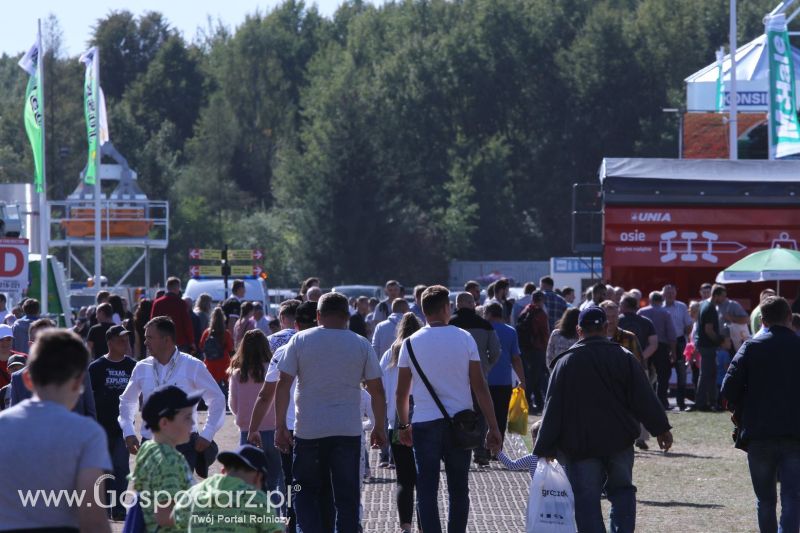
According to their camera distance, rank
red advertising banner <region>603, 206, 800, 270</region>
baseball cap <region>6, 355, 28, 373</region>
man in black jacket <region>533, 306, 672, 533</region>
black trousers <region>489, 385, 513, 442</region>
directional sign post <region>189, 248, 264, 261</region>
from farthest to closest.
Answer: directional sign post <region>189, 248, 264, 261</region> < red advertising banner <region>603, 206, 800, 270</region> < black trousers <region>489, 385, 513, 442</region> < baseball cap <region>6, 355, 28, 373</region> < man in black jacket <region>533, 306, 672, 533</region>

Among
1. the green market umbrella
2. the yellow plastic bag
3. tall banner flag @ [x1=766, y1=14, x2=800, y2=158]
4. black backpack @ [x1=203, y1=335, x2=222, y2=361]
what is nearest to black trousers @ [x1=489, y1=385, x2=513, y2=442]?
the yellow plastic bag

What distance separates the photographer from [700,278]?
2317 cm

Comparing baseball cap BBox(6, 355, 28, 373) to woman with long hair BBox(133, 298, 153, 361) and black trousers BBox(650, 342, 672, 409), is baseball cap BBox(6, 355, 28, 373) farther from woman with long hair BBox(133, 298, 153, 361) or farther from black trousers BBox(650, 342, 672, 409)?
black trousers BBox(650, 342, 672, 409)

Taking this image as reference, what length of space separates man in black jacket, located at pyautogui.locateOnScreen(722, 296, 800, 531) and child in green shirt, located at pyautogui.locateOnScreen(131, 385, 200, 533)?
3968 millimetres

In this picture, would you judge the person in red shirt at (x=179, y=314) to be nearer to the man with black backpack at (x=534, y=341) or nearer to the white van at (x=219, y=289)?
the man with black backpack at (x=534, y=341)

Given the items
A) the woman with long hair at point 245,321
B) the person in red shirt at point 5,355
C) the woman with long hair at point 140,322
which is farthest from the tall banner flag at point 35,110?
the person in red shirt at point 5,355

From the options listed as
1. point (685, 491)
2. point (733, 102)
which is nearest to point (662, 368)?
point (685, 491)

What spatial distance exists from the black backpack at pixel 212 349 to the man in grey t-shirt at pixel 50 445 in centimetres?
1343

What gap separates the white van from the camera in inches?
1103

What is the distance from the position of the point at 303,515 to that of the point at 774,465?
9.52 feet

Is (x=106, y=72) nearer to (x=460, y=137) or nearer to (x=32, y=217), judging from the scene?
(x=460, y=137)

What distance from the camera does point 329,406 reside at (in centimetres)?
854

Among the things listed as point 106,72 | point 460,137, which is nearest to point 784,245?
point 460,137

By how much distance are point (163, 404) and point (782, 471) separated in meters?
4.31
